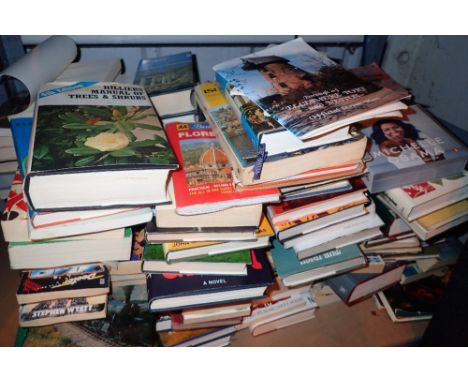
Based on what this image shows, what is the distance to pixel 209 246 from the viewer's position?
0.88 metres

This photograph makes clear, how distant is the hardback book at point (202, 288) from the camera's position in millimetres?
900

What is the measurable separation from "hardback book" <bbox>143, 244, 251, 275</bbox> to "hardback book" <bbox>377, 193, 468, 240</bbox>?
0.42 metres

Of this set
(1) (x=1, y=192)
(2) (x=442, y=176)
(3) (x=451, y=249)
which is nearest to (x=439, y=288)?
(3) (x=451, y=249)

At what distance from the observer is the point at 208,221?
825 mm

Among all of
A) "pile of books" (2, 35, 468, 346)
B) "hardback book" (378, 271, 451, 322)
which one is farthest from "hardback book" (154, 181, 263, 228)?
"hardback book" (378, 271, 451, 322)

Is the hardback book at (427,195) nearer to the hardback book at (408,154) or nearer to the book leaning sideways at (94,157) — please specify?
the hardback book at (408,154)

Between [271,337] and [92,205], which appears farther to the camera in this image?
[271,337]

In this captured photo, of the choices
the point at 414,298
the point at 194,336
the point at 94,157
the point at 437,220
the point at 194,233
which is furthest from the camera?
the point at 414,298

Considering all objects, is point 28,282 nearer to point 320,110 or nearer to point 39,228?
point 39,228

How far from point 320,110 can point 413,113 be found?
1.61 feet

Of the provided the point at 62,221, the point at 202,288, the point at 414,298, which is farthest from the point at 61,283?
the point at 414,298

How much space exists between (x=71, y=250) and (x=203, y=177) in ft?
1.12

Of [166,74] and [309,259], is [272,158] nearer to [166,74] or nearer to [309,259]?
[309,259]
